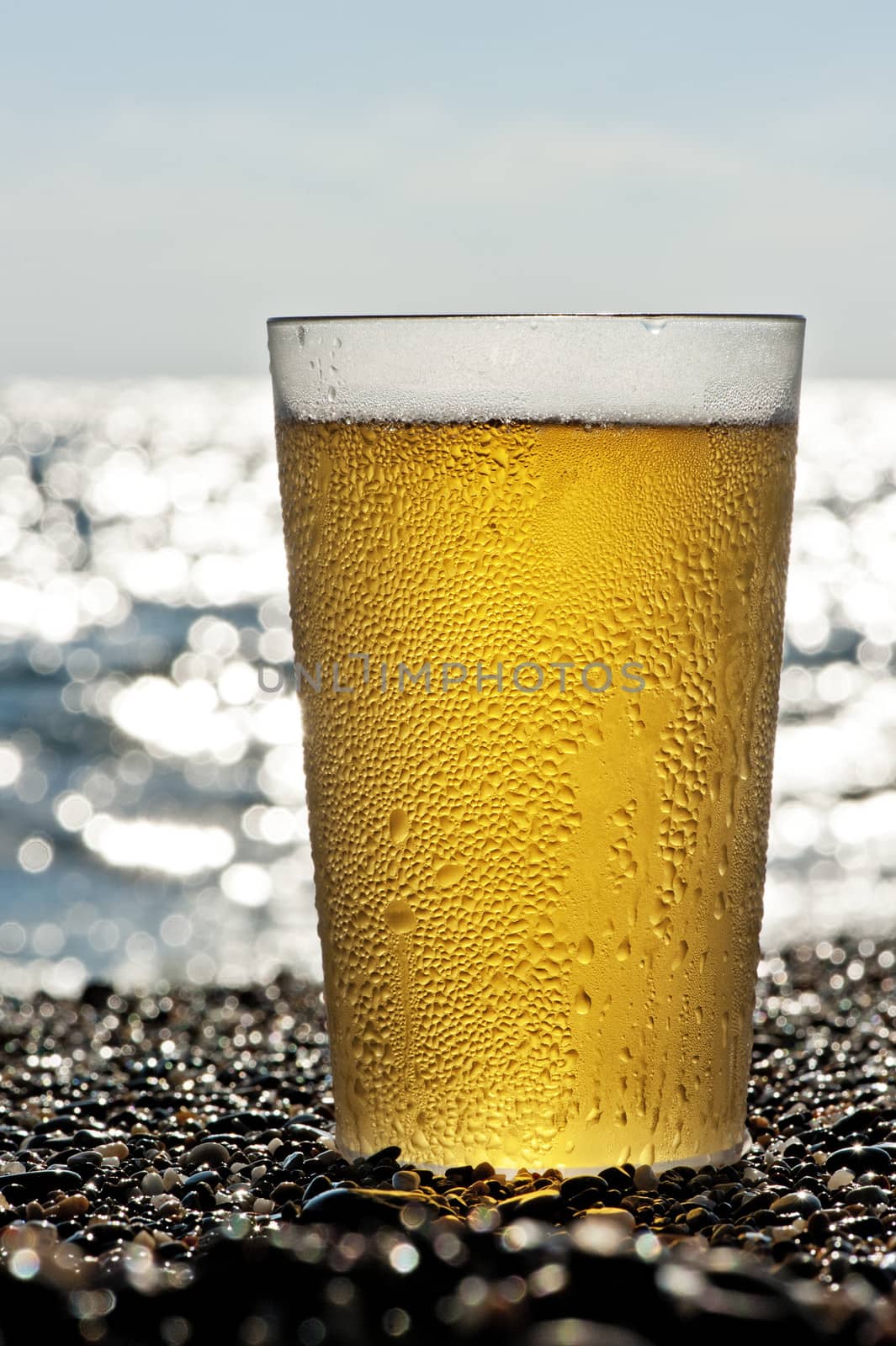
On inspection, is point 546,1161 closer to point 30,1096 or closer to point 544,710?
point 544,710

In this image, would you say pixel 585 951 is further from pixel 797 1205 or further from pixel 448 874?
pixel 797 1205

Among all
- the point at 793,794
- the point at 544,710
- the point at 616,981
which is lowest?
the point at 793,794

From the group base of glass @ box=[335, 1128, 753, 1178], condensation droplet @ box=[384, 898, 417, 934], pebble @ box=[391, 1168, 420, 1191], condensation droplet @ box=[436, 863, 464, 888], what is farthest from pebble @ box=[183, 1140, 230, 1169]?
condensation droplet @ box=[436, 863, 464, 888]

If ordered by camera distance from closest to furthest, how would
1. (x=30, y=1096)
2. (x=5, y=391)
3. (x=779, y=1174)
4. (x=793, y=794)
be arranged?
(x=779, y=1174) < (x=30, y=1096) < (x=793, y=794) < (x=5, y=391)

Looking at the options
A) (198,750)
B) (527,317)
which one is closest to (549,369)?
(527,317)

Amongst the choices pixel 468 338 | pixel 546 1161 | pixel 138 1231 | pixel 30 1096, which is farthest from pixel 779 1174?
pixel 30 1096

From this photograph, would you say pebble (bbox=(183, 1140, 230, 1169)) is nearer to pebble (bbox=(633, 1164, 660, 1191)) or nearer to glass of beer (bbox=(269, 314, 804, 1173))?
glass of beer (bbox=(269, 314, 804, 1173))

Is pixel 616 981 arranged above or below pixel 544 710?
below
